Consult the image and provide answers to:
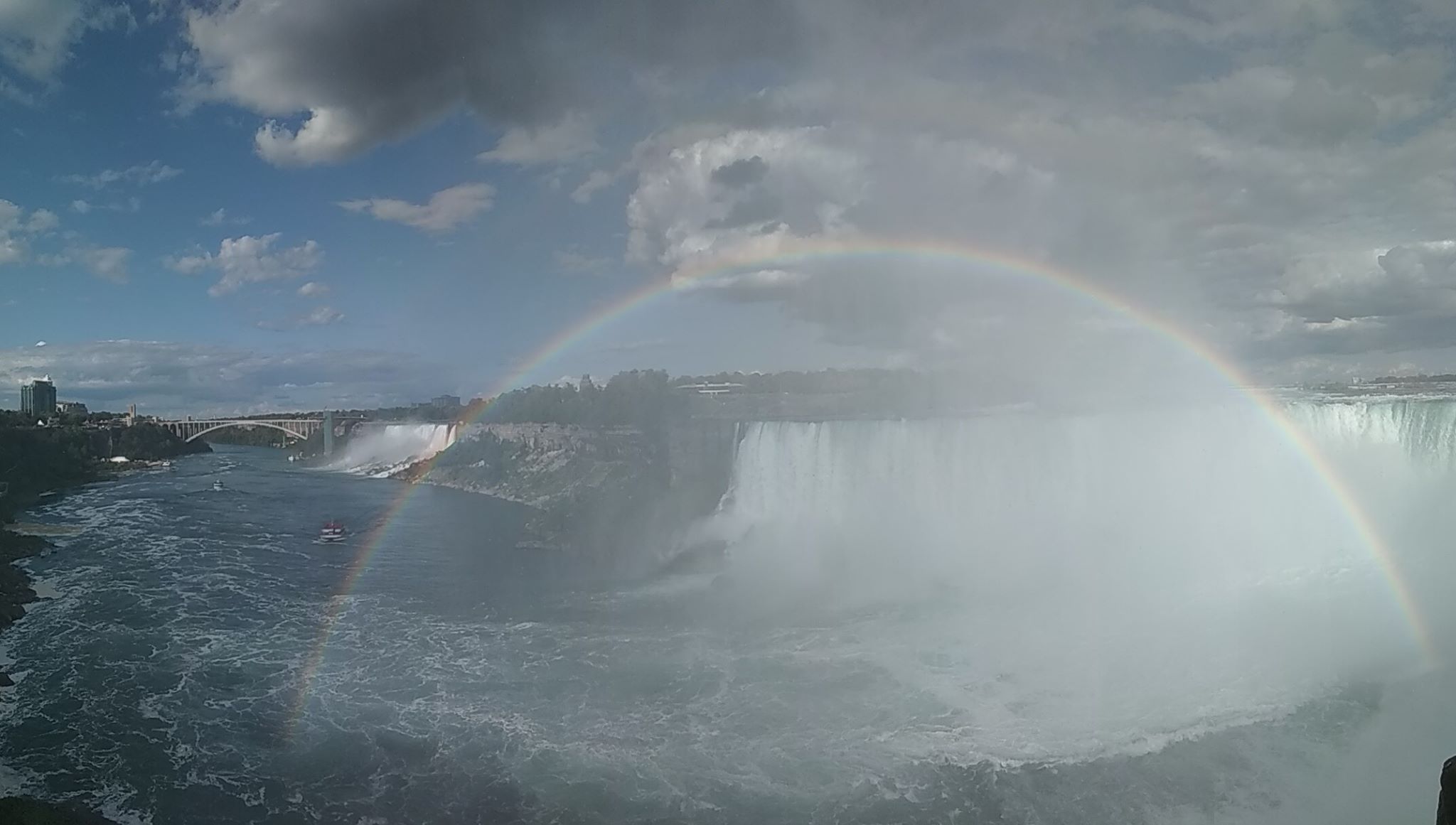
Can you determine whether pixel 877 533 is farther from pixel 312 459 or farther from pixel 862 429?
pixel 312 459

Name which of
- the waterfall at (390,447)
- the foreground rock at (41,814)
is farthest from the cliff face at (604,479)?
the foreground rock at (41,814)

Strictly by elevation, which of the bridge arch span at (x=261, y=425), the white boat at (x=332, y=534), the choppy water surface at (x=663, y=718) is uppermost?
the bridge arch span at (x=261, y=425)

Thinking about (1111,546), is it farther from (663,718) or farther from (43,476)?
(43,476)

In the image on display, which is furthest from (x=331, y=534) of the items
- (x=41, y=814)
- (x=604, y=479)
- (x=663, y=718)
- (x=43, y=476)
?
(x=43, y=476)

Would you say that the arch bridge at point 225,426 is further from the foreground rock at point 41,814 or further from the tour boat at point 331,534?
the foreground rock at point 41,814

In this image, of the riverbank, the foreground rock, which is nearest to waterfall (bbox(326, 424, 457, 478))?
the riverbank

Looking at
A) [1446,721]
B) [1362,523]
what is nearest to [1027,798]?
[1446,721]
